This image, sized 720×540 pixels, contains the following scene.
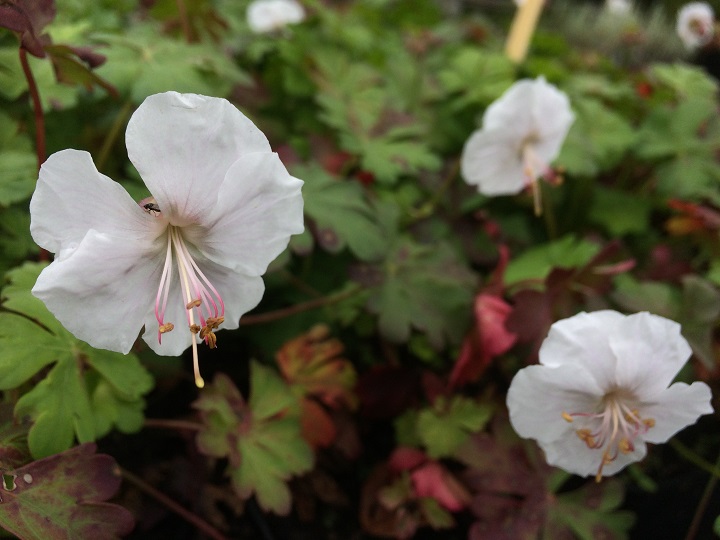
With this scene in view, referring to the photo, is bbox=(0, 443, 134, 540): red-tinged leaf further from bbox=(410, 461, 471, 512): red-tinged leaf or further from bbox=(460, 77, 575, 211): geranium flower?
bbox=(460, 77, 575, 211): geranium flower

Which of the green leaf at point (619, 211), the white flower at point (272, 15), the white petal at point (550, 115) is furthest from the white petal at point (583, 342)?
the white flower at point (272, 15)

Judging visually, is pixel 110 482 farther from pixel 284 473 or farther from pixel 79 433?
pixel 284 473

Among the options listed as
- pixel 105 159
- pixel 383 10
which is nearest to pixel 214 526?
pixel 105 159

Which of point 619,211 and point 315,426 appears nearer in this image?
point 315,426

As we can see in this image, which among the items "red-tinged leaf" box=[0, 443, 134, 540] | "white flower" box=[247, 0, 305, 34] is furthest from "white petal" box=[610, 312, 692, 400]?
"white flower" box=[247, 0, 305, 34]

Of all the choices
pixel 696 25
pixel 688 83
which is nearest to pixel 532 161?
pixel 688 83

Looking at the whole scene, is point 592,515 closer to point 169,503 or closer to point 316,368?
point 316,368
